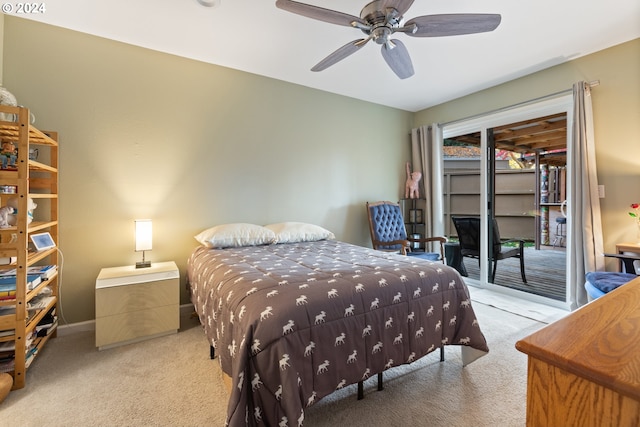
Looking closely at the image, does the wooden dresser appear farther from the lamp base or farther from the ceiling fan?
the lamp base

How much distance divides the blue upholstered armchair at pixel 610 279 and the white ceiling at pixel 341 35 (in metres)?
1.97

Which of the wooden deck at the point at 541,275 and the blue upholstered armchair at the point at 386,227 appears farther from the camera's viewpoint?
the blue upholstered armchair at the point at 386,227

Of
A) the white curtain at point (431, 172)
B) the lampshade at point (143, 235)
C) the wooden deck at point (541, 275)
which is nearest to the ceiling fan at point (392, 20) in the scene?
the lampshade at point (143, 235)

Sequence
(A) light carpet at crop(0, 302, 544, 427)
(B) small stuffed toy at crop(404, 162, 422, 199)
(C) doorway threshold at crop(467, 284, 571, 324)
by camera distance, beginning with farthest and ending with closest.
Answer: (B) small stuffed toy at crop(404, 162, 422, 199) → (C) doorway threshold at crop(467, 284, 571, 324) → (A) light carpet at crop(0, 302, 544, 427)

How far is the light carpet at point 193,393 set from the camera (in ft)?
5.15

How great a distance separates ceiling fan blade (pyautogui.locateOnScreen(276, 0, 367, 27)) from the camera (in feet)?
5.40

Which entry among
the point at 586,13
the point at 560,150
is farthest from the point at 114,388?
the point at 560,150

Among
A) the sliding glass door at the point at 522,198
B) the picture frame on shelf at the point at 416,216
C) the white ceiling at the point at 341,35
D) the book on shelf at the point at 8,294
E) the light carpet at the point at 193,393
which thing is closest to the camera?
the light carpet at the point at 193,393

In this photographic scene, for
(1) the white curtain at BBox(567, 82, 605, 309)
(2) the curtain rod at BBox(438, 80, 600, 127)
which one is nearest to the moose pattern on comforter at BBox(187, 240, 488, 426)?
(1) the white curtain at BBox(567, 82, 605, 309)

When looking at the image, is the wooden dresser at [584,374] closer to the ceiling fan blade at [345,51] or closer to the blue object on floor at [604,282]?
the ceiling fan blade at [345,51]

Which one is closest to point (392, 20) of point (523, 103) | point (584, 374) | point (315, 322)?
point (315, 322)

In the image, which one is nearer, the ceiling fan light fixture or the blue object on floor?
Answer: the ceiling fan light fixture

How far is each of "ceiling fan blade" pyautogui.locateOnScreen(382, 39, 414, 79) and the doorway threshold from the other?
2.63 m

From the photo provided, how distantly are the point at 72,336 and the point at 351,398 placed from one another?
2.45 metres
